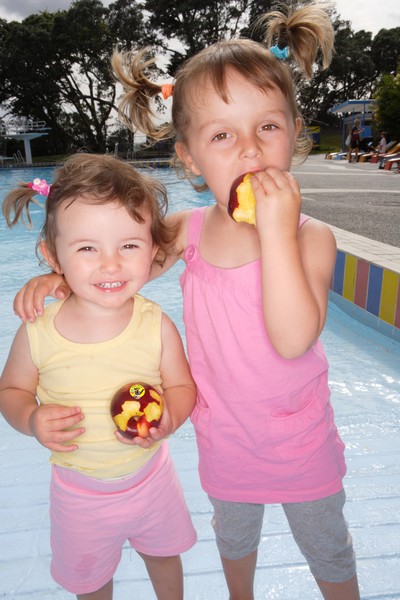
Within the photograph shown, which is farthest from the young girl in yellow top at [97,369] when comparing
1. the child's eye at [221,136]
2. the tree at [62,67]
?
the tree at [62,67]

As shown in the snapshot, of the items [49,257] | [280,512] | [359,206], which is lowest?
[280,512]

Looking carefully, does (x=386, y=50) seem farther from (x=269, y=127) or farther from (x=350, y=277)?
(x=269, y=127)

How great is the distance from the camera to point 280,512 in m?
2.44

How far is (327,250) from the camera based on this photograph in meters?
1.47

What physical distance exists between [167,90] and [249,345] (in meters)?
0.85

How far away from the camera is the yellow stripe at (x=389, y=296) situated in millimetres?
3850

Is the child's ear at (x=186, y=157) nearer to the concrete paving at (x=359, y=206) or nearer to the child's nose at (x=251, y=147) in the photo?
the child's nose at (x=251, y=147)

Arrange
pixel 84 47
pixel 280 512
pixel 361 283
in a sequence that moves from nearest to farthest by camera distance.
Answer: pixel 280 512
pixel 361 283
pixel 84 47

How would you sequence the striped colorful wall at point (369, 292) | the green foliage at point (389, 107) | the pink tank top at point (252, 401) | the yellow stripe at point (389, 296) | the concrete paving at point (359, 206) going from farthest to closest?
1. the green foliage at point (389, 107)
2. the concrete paving at point (359, 206)
3. the striped colorful wall at point (369, 292)
4. the yellow stripe at point (389, 296)
5. the pink tank top at point (252, 401)

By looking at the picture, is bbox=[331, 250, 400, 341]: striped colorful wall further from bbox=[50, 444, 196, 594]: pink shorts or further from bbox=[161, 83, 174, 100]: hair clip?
bbox=[50, 444, 196, 594]: pink shorts

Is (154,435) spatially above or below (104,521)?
above

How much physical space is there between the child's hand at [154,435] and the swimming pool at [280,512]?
943mm

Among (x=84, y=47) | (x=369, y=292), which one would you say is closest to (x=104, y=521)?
(x=369, y=292)

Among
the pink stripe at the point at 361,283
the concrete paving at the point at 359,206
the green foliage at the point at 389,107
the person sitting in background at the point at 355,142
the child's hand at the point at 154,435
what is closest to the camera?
the child's hand at the point at 154,435
